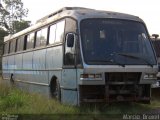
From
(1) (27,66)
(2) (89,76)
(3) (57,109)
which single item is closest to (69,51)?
(2) (89,76)

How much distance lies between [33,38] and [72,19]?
516 centimetres

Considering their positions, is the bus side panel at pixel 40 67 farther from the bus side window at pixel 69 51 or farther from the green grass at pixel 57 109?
the bus side window at pixel 69 51

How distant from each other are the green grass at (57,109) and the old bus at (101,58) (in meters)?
0.35

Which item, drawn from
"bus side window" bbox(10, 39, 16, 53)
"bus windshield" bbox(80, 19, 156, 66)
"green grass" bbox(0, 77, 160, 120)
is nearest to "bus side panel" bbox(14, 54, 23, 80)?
"bus side window" bbox(10, 39, 16, 53)

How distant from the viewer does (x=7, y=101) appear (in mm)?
13148

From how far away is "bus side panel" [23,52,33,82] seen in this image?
18302 mm

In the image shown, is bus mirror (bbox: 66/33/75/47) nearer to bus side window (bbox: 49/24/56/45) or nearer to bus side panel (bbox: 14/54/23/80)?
bus side window (bbox: 49/24/56/45)

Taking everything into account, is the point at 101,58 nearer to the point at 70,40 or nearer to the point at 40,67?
the point at 70,40

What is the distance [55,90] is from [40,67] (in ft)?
6.42

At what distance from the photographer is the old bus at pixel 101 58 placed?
40.8 feet

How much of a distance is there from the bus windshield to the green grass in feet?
4.55

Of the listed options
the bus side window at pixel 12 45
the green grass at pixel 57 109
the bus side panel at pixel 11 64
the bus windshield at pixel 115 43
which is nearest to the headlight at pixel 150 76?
the bus windshield at pixel 115 43

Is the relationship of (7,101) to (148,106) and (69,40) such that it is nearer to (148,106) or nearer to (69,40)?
(69,40)

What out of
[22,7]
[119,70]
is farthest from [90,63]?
[22,7]
